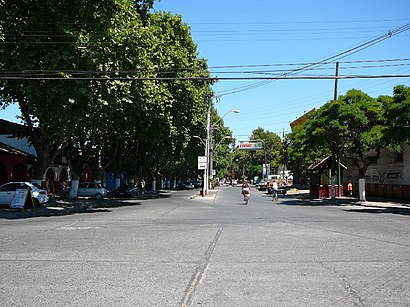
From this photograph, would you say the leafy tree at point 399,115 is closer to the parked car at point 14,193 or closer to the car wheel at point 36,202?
the parked car at point 14,193

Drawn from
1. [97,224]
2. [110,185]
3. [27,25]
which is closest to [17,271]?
[97,224]

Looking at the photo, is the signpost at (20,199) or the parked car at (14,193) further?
the parked car at (14,193)

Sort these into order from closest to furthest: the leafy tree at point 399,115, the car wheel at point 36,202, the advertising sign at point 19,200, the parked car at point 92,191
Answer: the advertising sign at point 19,200 < the leafy tree at point 399,115 < the car wheel at point 36,202 < the parked car at point 92,191

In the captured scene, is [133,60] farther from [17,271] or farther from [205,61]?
[205,61]

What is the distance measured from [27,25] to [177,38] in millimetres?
19178

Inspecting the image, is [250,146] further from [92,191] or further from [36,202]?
[36,202]

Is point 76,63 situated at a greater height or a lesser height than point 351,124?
greater

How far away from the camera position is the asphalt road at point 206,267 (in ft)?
22.5

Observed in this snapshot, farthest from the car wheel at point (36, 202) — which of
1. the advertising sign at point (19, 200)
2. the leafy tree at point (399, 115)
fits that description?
the leafy tree at point (399, 115)

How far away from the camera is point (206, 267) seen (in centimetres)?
900

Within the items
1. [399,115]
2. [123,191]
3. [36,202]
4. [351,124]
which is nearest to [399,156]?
[351,124]

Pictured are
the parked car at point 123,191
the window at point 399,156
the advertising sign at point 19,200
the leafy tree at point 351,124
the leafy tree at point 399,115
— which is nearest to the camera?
the advertising sign at point 19,200

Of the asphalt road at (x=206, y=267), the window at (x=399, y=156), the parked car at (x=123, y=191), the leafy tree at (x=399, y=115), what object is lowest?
the asphalt road at (x=206, y=267)

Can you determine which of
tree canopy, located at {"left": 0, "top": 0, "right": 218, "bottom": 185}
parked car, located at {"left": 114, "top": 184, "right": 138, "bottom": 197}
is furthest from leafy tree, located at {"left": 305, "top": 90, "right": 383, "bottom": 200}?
parked car, located at {"left": 114, "top": 184, "right": 138, "bottom": 197}
